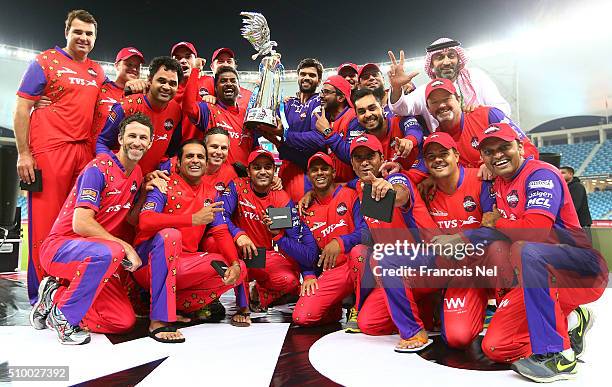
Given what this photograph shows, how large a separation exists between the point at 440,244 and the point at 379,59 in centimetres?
1680

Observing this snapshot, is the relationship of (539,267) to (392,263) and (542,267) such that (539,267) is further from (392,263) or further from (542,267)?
(392,263)

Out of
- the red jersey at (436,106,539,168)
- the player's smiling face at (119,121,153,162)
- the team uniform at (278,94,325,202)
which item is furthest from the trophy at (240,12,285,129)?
the red jersey at (436,106,539,168)

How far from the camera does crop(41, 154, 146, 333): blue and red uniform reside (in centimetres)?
280

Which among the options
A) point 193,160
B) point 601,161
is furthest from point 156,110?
point 601,161

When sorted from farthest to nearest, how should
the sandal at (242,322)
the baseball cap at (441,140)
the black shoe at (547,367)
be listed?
1. the sandal at (242,322)
2. the baseball cap at (441,140)
3. the black shoe at (547,367)

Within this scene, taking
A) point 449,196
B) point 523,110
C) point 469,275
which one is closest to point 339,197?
point 449,196

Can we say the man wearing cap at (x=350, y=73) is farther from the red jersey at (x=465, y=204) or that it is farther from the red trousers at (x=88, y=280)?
the red trousers at (x=88, y=280)

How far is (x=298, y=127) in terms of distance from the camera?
471cm

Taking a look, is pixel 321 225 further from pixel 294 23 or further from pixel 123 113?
pixel 294 23

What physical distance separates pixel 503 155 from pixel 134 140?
2.42m

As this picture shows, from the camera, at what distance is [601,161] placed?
19.1 metres

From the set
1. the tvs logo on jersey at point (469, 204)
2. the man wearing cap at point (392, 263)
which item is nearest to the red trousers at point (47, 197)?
the man wearing cap at point (392, 263)

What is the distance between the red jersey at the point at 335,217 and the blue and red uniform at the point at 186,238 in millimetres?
793

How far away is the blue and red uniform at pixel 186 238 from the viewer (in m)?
3.22
